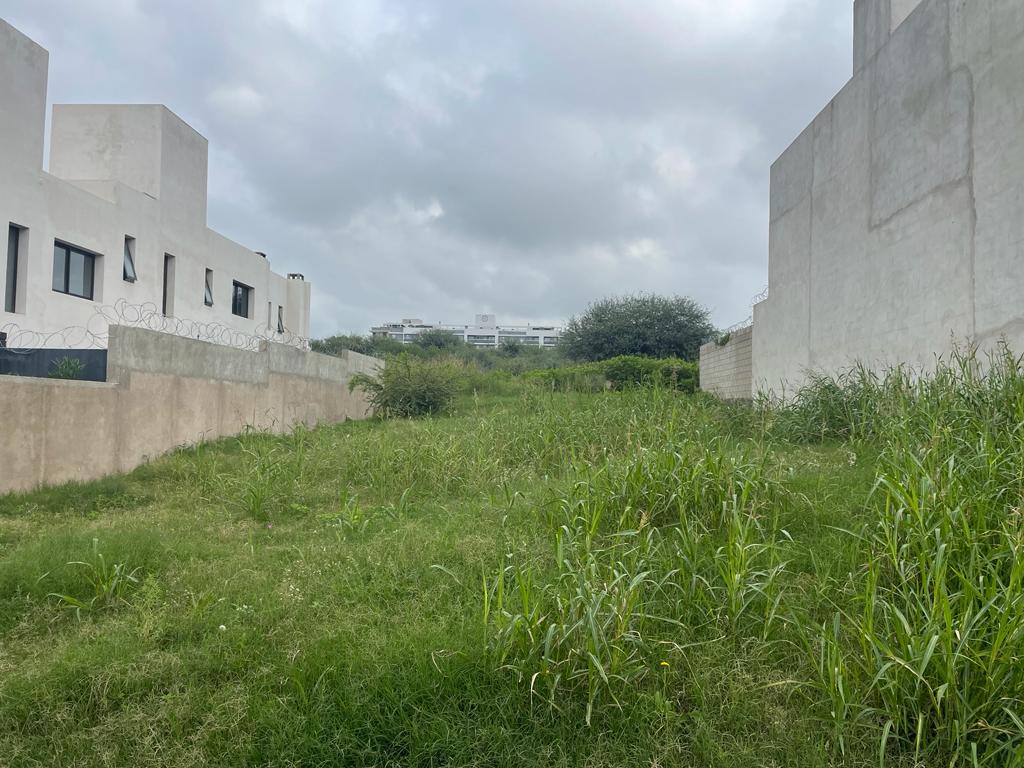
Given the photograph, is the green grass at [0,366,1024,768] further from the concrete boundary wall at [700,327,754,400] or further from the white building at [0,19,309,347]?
the concrete boundary wall at [700,327,754,400]

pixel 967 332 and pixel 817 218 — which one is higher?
pixel 817 218

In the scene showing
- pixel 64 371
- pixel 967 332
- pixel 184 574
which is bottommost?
pixel 184 574

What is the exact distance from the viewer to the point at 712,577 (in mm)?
3240

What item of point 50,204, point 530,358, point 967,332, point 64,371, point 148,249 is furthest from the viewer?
point 530,358

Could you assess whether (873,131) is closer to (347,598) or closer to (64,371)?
(347,598)

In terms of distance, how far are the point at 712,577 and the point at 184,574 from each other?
2834 millimetres

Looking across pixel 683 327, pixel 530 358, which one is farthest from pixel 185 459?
pixel 530 358

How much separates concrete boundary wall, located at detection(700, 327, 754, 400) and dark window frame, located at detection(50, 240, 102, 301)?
1329 cm

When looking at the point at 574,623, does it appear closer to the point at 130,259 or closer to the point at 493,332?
the point at 130,259

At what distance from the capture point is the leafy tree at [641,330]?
27203mm

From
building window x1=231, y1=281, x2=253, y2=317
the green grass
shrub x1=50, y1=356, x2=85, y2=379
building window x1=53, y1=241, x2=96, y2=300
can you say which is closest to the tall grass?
the green grass

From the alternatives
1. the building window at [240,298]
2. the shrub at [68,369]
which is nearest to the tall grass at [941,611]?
the shrub at [68,369]

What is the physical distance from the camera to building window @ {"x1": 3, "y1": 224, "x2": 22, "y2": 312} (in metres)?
12.1

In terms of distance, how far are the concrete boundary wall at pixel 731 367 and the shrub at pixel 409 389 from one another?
5.44 m
